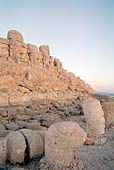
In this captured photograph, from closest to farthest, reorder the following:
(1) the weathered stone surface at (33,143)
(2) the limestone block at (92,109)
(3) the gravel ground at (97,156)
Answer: (3) the gravel ground at (97,156) < (1) the weathered stone surface at (33,143) < (2) the limestone block at (92,109)

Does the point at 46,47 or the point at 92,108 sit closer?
the point at 92,108

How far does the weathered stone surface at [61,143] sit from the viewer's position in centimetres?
225

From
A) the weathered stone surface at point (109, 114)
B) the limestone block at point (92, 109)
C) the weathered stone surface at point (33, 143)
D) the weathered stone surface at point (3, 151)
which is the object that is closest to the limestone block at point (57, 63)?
the weathered stone surface at point (109, 114)

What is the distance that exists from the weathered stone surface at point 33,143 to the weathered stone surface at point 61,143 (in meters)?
0.61

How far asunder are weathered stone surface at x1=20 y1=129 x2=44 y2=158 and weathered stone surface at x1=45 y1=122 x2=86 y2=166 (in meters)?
0.61

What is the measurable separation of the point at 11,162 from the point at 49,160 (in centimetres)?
96

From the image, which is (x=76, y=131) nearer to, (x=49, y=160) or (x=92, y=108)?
(x=49, y=160)

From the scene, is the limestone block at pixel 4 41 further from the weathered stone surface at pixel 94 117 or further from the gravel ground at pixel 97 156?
the gravel ground at pixel 97 156

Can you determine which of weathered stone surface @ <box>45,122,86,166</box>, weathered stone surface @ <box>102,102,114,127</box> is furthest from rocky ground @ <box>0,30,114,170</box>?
weathered stone surface @ <box>102,102,114,127</box>

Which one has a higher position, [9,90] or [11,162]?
[9,90]

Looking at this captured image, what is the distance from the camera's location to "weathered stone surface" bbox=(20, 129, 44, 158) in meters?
2.78

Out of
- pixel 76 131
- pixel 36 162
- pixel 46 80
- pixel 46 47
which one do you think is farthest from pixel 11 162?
pixel 46 47

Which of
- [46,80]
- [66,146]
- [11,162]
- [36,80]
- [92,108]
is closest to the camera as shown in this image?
[66,146]

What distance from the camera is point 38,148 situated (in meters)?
2.90
